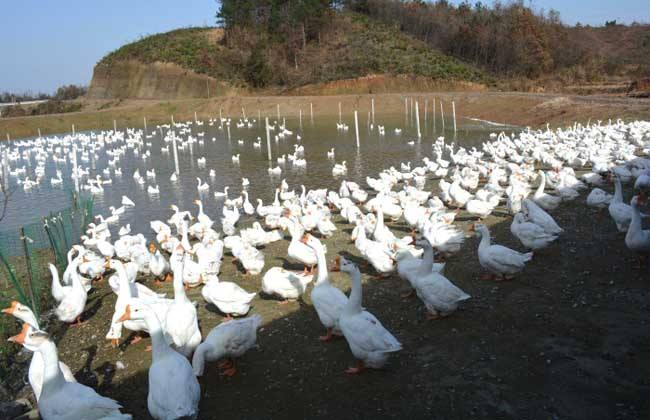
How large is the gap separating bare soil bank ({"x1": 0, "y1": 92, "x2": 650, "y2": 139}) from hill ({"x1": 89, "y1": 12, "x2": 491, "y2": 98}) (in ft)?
31.3

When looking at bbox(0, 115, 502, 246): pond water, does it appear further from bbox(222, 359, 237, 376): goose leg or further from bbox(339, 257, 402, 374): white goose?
bbox(339, 257, 402, 374): white goose

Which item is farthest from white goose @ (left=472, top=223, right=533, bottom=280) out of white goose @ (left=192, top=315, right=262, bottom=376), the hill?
the hill

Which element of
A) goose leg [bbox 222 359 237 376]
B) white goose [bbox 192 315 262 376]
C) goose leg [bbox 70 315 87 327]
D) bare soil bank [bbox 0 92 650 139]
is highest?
bare soil bank [bbox 0 92 650 139]

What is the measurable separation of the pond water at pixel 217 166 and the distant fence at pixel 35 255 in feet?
13.7

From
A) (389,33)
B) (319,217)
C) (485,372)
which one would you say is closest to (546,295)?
(485,372)

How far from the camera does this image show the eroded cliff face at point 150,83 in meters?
84.9

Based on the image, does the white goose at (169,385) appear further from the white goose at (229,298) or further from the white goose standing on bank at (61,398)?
the white goose at (229,298)

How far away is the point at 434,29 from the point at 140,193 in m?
86.8

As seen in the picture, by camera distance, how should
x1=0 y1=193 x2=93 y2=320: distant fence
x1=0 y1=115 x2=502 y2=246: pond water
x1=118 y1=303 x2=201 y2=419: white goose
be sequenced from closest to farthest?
1. x1=118 y1=303 x2=201 y2=419: white goose
2. x1=0 y1=193 x2=93 y2=320: distant fence
3. x1=0 y1=115 x2=502 y2=246: pond water

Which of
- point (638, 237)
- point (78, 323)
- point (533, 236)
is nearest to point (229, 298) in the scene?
point (78, 323)

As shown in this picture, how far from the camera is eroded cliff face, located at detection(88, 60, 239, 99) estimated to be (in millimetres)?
84906

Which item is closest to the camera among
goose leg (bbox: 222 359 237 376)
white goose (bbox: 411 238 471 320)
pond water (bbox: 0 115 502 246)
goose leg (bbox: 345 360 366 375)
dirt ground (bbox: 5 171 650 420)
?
dirt ground (bbox: 5 171 650 420)

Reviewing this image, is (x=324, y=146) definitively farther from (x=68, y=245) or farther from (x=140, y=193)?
(x=68, y=245)

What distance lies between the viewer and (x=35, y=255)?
11.0 metres
